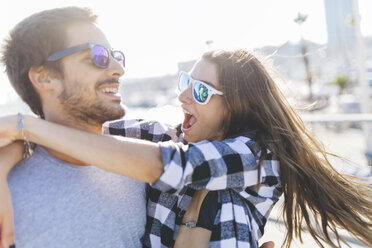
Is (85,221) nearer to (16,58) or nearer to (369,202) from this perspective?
(16,58)

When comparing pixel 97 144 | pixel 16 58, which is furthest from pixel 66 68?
pixel 97 144

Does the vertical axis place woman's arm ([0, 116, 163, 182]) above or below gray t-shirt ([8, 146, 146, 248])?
above

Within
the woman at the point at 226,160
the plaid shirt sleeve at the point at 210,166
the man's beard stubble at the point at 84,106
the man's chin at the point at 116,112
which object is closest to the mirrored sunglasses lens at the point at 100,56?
the man's beard stubble at the point at 84,106

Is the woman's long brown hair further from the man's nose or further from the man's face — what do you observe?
the man's face

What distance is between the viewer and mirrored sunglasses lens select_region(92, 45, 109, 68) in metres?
1.84

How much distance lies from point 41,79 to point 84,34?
355 mm

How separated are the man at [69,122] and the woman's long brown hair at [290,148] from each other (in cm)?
74

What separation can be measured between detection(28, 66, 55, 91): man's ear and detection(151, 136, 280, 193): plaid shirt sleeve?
2.61 ft

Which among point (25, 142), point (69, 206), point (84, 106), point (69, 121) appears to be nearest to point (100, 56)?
point (84, 106)

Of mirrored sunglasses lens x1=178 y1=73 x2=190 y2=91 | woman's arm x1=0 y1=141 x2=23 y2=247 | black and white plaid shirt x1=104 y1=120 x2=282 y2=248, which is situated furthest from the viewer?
mirrored sunglasses lens x1=178 y1=73 x2=190 y2=91

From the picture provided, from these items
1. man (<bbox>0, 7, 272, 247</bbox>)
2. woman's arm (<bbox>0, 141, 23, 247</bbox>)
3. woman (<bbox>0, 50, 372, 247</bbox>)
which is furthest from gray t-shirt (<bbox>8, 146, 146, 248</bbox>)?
woman (<bbox>0, 50, 372, 247</bbox>)

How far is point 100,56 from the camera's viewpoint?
6.10 feet

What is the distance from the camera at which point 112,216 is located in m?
1.74

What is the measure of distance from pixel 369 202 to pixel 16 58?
235 centimetres
